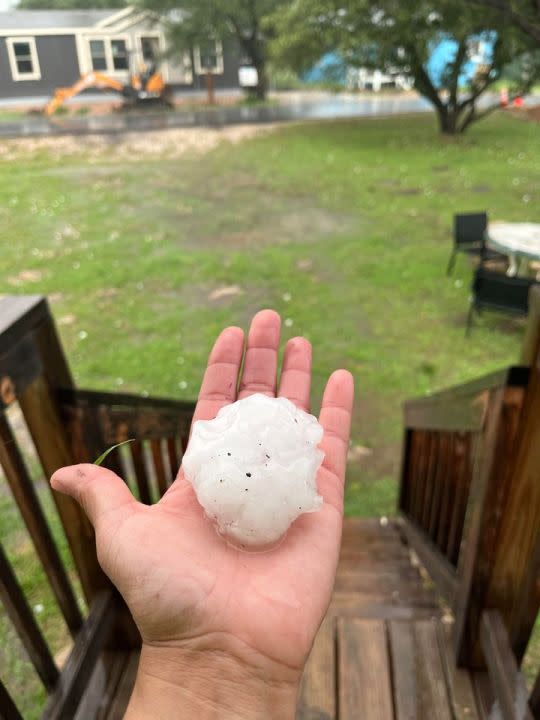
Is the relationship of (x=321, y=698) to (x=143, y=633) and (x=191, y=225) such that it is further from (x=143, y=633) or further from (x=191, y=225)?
(x=191, y=225)

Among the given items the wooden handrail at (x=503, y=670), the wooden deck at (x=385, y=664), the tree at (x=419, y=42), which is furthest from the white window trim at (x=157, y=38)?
the tree at (x=419, y=42)

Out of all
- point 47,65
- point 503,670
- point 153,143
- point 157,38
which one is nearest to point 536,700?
point 503,670

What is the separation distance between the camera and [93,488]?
1.30 m

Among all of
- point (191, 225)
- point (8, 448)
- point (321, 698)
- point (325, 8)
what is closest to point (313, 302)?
point (191, 225)

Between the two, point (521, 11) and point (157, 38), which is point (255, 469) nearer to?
point (157, 38)

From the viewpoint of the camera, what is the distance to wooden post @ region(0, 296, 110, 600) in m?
1.51

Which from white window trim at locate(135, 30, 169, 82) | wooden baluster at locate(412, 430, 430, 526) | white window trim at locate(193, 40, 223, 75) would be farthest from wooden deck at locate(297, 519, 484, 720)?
white window trim at locate(193, 40, 223, 75)

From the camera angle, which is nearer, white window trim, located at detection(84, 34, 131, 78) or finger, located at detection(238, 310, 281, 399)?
finger, located at detection(238, 310, 281, 399)

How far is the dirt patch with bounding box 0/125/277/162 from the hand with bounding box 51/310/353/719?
881 cm

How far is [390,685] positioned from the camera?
7.12 ft

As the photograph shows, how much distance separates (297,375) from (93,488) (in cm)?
84

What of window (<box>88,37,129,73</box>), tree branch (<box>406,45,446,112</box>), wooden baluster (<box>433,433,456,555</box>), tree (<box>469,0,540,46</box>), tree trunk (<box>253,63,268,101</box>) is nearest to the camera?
window (<box>88,37,129,73</box>)

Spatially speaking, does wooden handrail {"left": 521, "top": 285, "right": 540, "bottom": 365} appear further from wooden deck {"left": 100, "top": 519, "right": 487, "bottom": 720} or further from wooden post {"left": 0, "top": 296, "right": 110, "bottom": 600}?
wooden post {"left": 0, "top": 296, "right": 110, "bottom": 600}

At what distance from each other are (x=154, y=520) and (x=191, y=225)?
889 centimetres
